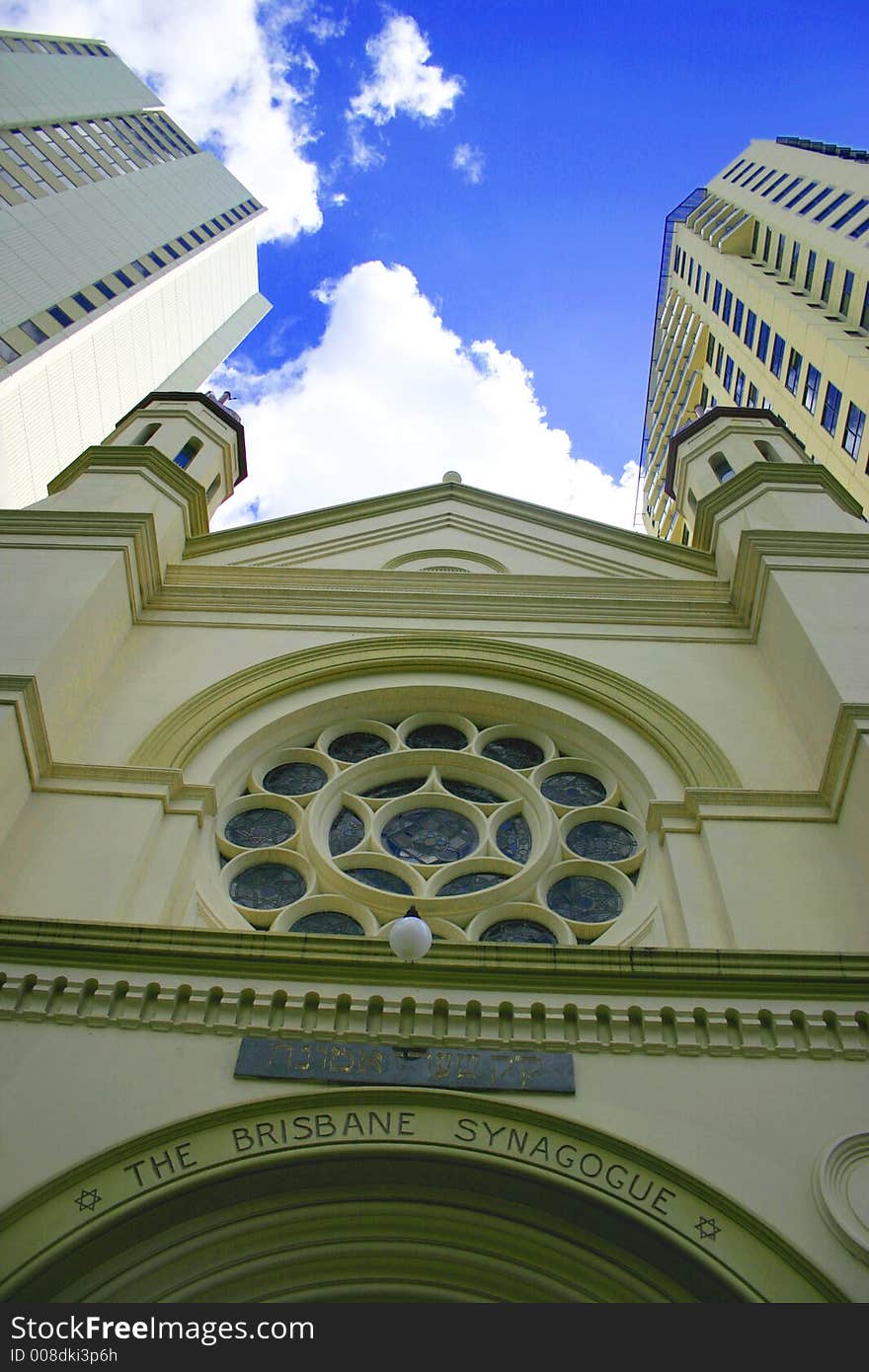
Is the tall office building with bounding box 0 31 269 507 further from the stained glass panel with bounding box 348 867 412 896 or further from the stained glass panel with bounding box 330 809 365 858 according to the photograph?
the stained glass panel with bounding box 348 867 412 896

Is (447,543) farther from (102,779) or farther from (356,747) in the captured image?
(102,779)

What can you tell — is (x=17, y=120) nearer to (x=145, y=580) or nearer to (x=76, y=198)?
(x=76, y=198)

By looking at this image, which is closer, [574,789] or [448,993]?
[448,993]

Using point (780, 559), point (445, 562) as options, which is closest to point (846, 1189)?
point (780, 559)

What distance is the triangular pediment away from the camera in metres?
15.1

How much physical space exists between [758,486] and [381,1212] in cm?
1069

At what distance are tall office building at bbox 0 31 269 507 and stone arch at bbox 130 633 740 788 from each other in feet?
72.4

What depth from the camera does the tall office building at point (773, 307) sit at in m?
33.6

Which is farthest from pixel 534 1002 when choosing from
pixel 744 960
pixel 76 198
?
pixel 76 198

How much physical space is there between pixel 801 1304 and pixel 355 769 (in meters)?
6.64

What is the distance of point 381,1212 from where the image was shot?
616 cm

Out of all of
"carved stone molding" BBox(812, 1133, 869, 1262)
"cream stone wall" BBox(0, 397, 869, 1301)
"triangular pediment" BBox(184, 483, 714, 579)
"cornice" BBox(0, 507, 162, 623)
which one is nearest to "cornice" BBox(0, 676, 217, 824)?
"cream stone wall" BBox(0, 397, 869, 1301)

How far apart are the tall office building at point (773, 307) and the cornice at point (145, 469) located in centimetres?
757

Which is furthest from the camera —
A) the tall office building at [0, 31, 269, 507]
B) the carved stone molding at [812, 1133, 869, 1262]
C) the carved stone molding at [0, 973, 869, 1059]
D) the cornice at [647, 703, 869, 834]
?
the tall office building at [0, 31, 269, 507]
